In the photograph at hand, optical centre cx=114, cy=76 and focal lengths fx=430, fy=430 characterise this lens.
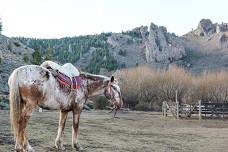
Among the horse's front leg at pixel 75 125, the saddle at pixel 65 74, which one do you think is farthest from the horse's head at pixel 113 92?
the horse's front leg at pixel 75 125

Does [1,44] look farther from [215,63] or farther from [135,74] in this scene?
[215,63]

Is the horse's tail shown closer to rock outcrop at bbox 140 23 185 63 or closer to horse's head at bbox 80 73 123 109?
horse's head at bbox 80 73 123 109

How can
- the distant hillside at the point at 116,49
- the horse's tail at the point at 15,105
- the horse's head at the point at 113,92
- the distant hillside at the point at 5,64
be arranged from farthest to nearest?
the distant hillside at the point at 116,49, the distant hillside at the point at 5,64, the horse's head at the point at 113,92, the horse's tail at the point at 15,105

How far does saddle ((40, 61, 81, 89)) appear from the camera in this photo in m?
10.1

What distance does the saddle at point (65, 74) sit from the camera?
10.1 meters

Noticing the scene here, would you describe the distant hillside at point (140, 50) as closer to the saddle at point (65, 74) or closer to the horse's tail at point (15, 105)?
the saddle at point (65, 74)

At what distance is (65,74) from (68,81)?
0.19 meters

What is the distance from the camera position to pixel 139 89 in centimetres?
6969

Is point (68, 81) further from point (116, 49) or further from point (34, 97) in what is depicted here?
point (116, 49)

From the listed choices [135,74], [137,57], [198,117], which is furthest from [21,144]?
[137,57]

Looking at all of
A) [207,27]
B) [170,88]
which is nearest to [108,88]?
[170,88]

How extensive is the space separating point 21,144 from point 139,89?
6106 cm

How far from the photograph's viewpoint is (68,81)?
34.1 ft

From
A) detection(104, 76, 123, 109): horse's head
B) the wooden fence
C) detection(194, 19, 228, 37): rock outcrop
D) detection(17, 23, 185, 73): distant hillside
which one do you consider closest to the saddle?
detection(104, 76, 123, 109): horse's head
